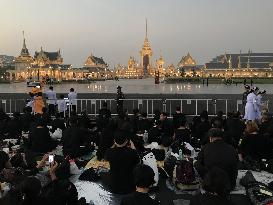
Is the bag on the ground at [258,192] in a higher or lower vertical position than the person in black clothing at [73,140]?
lower

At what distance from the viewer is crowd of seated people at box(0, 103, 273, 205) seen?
5223mm

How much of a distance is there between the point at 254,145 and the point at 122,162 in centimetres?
423

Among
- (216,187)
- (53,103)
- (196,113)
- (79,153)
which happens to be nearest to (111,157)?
(216,187)

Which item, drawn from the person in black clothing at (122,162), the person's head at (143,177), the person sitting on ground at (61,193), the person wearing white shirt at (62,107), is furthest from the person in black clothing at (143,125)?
the person's head at (143,177)

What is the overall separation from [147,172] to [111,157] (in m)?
2.09

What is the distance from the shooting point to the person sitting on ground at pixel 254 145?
9.98 meters

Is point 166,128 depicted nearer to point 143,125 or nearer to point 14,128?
point 143,125

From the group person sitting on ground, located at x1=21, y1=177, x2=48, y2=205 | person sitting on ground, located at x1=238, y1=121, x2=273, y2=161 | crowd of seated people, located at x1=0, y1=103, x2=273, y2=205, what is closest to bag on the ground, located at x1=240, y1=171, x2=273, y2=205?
crowd of seated people, located at x1=0, y1=103, x2=273, y2=205

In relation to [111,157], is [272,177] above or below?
below

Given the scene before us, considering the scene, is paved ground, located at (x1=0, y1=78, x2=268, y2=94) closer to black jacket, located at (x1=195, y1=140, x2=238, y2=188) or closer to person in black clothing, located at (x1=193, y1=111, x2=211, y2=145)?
person in black clothing, located at (x1=193, y1=111, x2=211, y2=145)

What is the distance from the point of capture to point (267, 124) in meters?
13.4

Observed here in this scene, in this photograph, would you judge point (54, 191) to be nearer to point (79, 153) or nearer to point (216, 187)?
point (216, 187)

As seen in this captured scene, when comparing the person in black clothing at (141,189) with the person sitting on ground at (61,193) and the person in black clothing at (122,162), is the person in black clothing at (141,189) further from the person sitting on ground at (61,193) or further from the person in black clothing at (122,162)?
the person in black clothing at (122,162)

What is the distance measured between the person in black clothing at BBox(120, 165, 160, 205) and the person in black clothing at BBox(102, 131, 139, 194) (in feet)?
5.81
